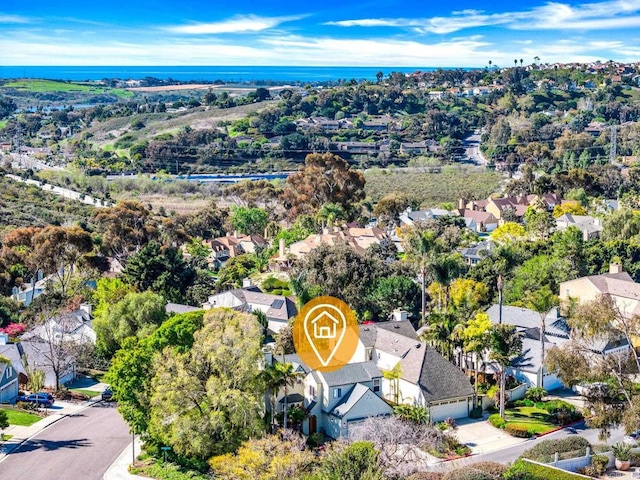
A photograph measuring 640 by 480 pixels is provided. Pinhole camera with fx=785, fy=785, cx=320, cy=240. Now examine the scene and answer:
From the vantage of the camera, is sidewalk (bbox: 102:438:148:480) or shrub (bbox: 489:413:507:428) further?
shrub (bbox: 489:413:507:428)

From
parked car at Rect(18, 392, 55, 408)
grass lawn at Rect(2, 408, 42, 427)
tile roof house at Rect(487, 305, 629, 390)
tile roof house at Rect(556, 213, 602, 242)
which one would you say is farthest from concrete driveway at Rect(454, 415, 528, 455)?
tile roof house at Rect(556, 213, 602, 242)

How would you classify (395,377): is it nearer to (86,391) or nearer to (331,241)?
(86,391)

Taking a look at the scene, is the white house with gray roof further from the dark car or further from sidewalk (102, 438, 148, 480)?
the dark car

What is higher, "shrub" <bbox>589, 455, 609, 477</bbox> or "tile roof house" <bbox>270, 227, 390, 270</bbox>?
"tile roof house" <bbox>270, 227, 390, 270</bbox>

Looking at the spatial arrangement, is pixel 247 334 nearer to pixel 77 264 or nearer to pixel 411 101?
pixel 77 264

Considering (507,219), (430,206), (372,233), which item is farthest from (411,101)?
(372,233)

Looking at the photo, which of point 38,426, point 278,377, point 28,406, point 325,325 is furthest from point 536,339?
point 28,406

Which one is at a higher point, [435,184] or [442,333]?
[435,184]
